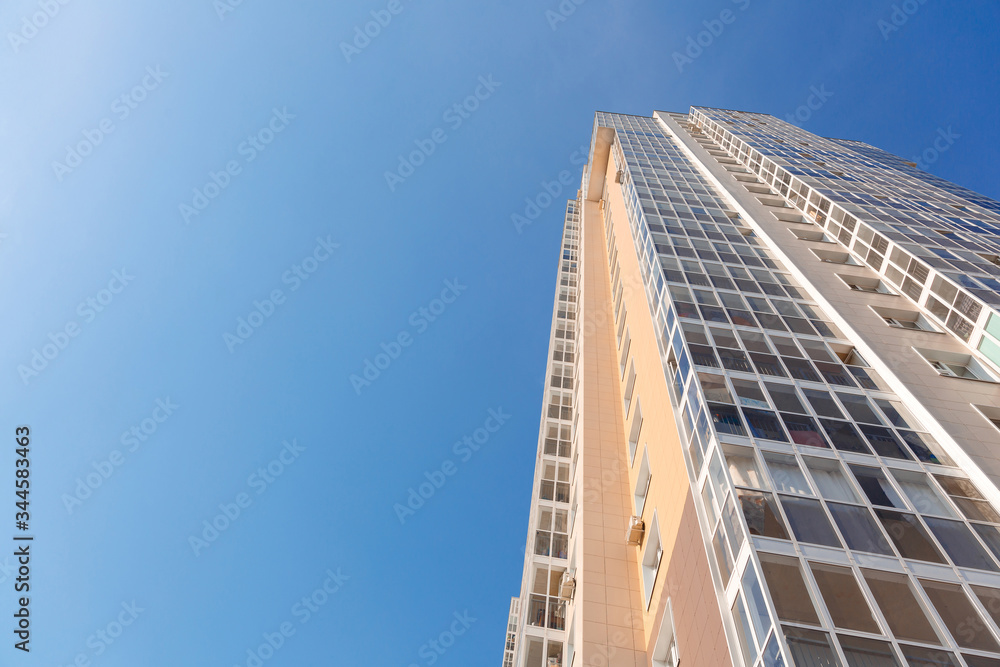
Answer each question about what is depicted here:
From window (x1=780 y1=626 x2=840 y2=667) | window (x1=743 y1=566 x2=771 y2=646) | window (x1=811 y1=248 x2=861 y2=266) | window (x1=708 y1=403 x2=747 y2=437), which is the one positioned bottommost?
window (x1=743 y1=566 x2=771 y2=646)

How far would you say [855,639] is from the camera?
9414 millimetres

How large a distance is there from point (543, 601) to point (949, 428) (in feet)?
59.6

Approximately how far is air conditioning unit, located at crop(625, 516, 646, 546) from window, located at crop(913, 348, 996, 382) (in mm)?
11538

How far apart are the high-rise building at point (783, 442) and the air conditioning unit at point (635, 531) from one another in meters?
0.06

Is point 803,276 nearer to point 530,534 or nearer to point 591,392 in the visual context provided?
point 591,392

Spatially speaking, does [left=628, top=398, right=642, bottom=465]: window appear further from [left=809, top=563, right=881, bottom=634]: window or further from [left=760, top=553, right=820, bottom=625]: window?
[left=809, top=563, right=881, bottom=634]: window

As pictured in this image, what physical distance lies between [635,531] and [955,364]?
13.1m

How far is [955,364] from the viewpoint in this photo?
19.1m

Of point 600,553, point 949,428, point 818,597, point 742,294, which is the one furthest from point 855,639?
point 742,294

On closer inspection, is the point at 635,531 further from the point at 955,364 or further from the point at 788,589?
the point at 955,364

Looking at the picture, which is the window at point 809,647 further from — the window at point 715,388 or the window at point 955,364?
the window at point 955,364

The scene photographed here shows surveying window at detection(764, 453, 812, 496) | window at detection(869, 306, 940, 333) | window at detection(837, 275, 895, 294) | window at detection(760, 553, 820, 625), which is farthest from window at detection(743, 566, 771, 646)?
window at detection(837, 275, 895, 294)

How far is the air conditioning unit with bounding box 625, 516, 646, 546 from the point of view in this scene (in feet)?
62.5

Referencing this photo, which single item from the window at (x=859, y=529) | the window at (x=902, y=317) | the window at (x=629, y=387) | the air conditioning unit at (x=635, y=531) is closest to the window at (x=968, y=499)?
the window at (x=859, y=529)
